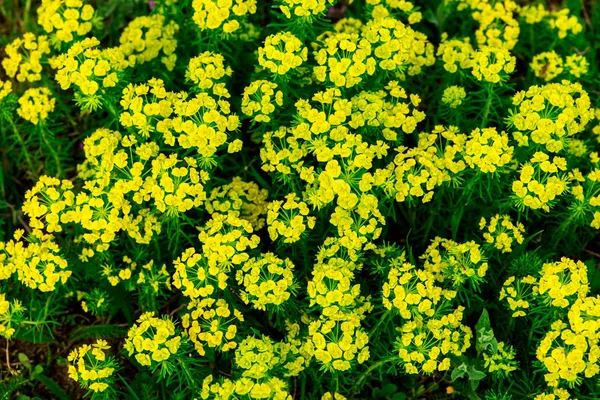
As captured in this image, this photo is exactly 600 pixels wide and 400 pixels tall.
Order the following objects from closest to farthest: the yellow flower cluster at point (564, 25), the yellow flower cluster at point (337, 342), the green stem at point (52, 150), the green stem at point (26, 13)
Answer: the yellow flower cluster at point (337, 342)
the green stem at point (52, 150)
the yellow flower cluster at point (564, 25)
the green stem at point (26, 13)

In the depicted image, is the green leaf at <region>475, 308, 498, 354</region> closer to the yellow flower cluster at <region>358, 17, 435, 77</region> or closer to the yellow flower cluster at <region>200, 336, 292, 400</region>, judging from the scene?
the yellow flower cluster at <region>200, 336, 292, 400</region>

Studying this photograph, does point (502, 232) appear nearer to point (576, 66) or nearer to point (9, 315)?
point (576, 66)

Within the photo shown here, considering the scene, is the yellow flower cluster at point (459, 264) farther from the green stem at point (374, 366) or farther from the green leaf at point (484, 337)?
the green stem at point (374, 366)

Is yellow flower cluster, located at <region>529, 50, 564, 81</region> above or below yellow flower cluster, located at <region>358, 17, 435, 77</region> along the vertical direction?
below

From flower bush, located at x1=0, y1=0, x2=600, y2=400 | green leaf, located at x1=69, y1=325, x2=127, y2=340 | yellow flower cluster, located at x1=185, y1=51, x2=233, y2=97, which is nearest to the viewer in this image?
flower bush, located at x1=0, y1=0, x2=600, y2=400

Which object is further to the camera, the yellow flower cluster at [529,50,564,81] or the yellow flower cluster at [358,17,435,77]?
the yellow flower cluster at [529,50,564,81]

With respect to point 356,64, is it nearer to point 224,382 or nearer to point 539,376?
point 224,382

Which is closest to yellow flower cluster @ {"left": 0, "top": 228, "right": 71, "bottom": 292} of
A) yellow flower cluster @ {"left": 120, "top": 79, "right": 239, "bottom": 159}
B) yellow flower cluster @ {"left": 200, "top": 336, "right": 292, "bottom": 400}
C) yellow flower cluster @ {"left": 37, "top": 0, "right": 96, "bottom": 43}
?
yellow flower cluster @ {"left": 120, "top": 79, "right": 239, "bottom": 159}

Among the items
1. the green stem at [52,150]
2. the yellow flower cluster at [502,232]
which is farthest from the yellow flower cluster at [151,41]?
the yellow flower cluster at [502,232]

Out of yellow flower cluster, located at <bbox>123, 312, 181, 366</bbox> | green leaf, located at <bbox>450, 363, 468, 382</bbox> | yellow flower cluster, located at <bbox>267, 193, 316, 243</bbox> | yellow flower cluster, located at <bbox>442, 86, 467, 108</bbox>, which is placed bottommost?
green leaf, located at <bbox>450, 363, 468, 382</bbox>
